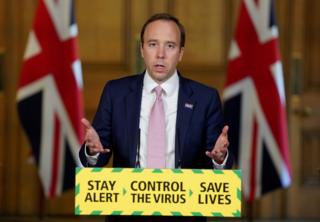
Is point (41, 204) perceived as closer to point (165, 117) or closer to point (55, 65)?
point (55, 65)

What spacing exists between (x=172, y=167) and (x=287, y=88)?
3052 millimetres

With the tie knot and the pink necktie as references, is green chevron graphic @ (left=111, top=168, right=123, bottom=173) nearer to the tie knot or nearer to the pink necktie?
the pink necktie

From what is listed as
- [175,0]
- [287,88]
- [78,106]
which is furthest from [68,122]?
[287,88]

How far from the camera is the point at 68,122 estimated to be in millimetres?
4461

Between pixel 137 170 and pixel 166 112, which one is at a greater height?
pixel 166 112

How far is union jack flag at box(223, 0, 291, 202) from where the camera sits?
4414mm

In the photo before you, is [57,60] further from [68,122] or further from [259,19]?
[259,19]

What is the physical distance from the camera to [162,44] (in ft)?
5.98

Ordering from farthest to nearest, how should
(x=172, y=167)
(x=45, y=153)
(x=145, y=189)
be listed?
(x=45, y=153), (x=172, y=167), (x=145, y=189)

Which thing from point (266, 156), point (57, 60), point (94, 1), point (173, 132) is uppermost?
point (94, 1)

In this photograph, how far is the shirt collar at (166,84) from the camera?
6.28ft

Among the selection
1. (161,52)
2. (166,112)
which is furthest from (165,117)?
(161,52)

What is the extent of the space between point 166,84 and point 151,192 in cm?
31

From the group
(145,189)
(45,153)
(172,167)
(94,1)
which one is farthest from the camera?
(94,1)
